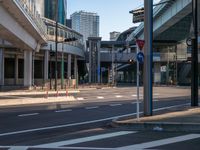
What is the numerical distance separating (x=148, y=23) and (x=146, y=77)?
2131 millimetres

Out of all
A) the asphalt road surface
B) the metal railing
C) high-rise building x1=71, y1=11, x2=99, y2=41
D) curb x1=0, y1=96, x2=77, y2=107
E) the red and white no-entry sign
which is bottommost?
the asphalt road surface

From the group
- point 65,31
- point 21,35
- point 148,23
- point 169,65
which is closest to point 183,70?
point 169,65

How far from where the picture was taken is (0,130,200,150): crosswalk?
11320 millimetres

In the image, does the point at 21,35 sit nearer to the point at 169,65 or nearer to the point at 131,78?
the point at 169,65

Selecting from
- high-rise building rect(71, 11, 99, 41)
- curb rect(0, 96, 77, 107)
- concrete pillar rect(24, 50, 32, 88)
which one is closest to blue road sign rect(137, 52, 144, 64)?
curb rect(0, 96, 77, 107)

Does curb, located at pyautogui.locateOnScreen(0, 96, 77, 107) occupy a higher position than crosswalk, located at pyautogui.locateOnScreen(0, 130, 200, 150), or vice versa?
curb, located at pyautogui.locateOnScreen(0, 96, 77, 107)

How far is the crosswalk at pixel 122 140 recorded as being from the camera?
1132 centimetres

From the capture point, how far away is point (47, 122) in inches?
714

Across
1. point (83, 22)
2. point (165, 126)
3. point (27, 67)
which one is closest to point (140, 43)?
point (165, 126)

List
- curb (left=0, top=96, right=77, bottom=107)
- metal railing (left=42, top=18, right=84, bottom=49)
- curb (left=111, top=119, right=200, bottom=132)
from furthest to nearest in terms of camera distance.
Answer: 1. metal railing (left=42, top=18, right=84, bottom=49)
2. curb (left=0, top=96, right=77, bottom=107)
3. curb (left=111, top=119, right=200, bottom=132)

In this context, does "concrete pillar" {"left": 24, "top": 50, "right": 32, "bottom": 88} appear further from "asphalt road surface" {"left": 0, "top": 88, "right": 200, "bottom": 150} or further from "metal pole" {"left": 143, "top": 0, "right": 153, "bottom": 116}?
"metal pole" {"left": 143, "top": 0, "right": 153, "bottom": 116}

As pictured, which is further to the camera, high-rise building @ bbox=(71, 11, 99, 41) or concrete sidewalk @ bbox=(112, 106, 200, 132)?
high-rise building @ bbox=(71, 11, 99, 41)

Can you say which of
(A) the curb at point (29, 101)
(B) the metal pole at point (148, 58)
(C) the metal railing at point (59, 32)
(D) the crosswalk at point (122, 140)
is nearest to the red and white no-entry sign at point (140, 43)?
(B) the metal pole at point (148, 58)

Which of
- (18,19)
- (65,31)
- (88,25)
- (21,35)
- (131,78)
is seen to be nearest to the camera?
(18,19)
